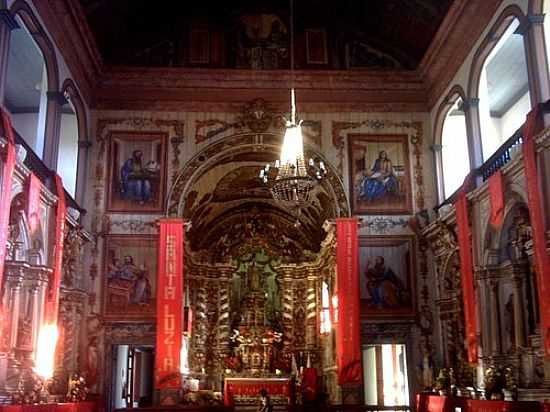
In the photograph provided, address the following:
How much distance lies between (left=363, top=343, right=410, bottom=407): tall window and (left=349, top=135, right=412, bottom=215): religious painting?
202 inches

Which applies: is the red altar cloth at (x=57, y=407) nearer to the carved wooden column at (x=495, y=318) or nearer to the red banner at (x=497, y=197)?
the carved wooden column at (x=495, y=318)

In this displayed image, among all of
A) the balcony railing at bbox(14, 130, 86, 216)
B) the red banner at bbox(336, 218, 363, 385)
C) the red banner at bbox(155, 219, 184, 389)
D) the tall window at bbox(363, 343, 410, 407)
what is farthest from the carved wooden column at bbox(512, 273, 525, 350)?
the balcony railing at bbox(14, 130, 86, 216)

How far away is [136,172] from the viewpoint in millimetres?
19203

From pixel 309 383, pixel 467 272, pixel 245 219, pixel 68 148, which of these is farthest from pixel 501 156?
pixel 245 219

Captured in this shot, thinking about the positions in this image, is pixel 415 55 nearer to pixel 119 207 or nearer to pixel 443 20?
pixel 443 20

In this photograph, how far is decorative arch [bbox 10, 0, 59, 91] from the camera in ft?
45.0

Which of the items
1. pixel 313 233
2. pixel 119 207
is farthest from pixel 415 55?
pixel 119 207

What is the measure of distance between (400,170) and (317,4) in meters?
5.49

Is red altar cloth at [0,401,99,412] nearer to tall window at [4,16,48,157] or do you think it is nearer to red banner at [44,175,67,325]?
red banner at [44,175,67,325]

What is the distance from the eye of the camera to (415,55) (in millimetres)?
20078

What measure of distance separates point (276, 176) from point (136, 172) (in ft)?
13.7

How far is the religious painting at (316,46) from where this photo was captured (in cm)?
2031

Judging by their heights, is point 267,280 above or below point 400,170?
below

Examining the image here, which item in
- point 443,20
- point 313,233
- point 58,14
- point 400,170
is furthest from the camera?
point 313,233
